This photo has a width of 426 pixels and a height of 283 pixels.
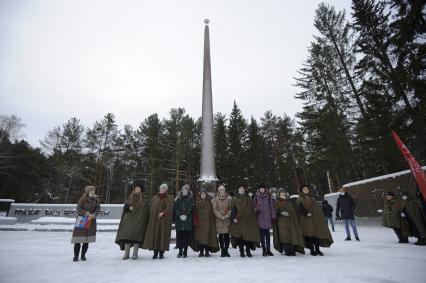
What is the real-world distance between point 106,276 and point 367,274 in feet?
12.7

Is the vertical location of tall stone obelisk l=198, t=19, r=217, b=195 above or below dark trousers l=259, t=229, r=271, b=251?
above

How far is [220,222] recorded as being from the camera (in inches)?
245

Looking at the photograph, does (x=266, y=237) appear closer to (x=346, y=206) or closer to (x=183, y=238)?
(x=183, y=238)

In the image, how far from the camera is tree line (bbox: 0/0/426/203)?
12875 mm

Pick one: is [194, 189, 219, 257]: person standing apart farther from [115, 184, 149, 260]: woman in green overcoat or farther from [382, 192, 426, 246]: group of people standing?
[382, 192, 426, 246]: group of people standing

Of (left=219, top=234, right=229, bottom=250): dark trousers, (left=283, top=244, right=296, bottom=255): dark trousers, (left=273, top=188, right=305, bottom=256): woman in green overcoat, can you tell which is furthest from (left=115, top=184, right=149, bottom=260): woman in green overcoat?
(left=283, top=244, right=296, bottom=255): dark trousers

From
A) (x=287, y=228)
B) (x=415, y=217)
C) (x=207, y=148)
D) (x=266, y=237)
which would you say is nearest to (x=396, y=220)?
(x=415, y=217)

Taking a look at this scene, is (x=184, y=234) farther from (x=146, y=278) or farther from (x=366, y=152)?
(x=366, y=152)

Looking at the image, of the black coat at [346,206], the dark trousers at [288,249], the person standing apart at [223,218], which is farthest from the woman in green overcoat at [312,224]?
the black coat at [346,206]

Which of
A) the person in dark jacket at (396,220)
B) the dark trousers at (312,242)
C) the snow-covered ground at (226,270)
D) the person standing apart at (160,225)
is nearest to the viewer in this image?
the snow-covered ground at (226,270)

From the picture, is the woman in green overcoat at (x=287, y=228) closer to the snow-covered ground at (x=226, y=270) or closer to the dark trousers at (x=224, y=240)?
the snow-covered ground at (x=226, y=270)

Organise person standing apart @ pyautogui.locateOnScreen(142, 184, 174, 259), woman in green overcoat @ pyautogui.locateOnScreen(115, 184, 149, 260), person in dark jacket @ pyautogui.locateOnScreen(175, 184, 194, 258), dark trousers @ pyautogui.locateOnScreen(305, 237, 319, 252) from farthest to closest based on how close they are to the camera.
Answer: dark trousers @ pyautogui.locateOnScreen(305, 237, 319, 252) → person in dark jacket @ pyautogui.locateOnScreen(175, 184, 194, 258) → person standing apart @ pyautogui.locateOnScreen(142, 184, 174, 259) → woman in green overcoat @ pyautogui.locateOnScreen(115, 184, 149, 260)

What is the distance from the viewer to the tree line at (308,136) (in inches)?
507

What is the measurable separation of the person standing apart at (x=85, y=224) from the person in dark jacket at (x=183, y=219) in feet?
5.93
